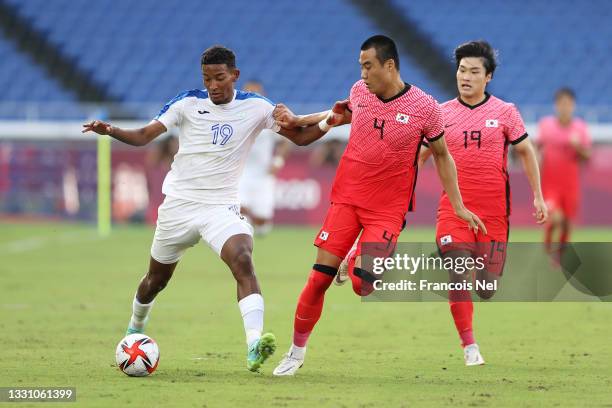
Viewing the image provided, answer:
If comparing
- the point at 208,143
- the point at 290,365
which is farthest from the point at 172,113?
the point at 290,365

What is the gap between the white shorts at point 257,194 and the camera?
16.9 meters

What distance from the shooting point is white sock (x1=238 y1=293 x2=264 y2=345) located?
7711 millimetres

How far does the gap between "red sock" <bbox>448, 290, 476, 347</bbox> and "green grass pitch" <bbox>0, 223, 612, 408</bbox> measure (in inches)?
8.9

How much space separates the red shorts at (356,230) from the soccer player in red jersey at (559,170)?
9759 millimetres

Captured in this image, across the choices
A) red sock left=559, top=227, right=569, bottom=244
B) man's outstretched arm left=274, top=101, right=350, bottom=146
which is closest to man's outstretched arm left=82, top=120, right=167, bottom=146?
man's outstretched arm left=274, top=101, right=350, bottom=146

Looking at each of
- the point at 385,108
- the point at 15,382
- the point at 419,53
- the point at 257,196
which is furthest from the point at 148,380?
the point at 419,53

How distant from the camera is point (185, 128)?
828 centimetres

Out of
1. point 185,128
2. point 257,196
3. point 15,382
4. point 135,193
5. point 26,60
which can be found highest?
point 26,60

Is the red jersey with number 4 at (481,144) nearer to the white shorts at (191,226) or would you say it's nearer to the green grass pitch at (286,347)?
the green grass pitch at (286,347)

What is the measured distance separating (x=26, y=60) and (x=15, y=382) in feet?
78.6

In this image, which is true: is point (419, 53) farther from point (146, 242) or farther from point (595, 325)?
point (595, 325)

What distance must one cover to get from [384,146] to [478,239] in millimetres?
1425

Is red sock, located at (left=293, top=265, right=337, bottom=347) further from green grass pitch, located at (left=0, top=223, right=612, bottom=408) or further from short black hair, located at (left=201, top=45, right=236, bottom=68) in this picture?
short black hair, located at (left=201, top=45, right=236, bottom=68)
